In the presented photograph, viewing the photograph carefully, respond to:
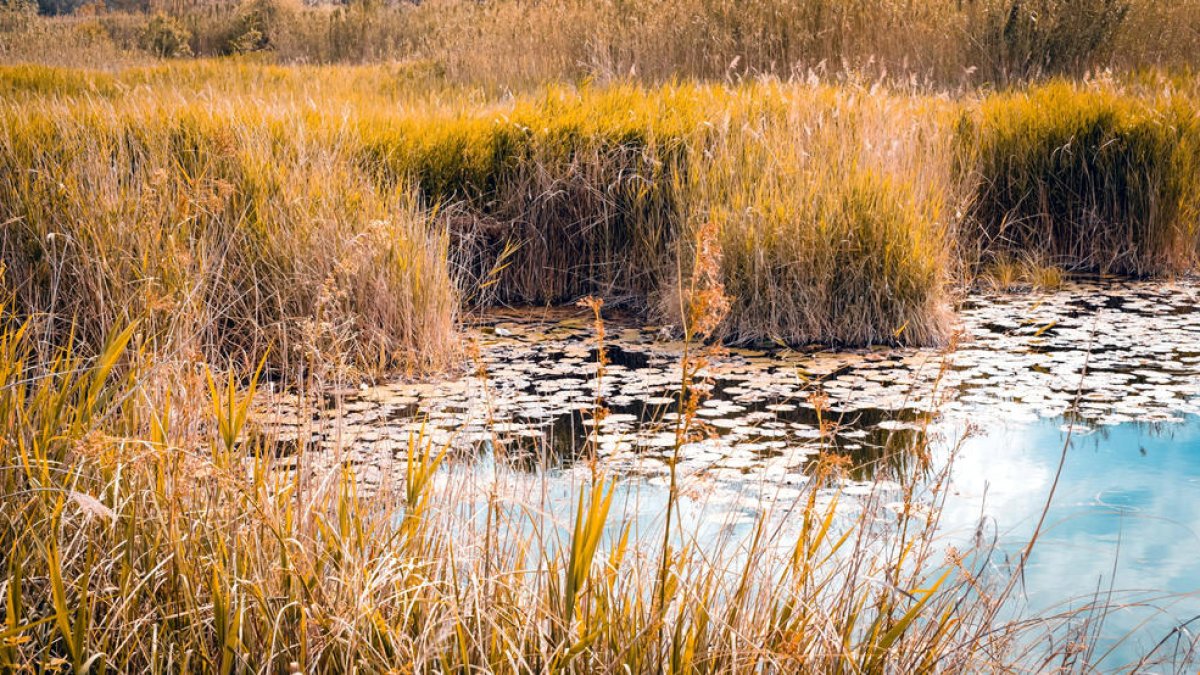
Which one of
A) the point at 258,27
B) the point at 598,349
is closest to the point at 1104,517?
the point at 598,349

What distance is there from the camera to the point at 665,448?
386cm

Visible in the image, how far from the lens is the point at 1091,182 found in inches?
271

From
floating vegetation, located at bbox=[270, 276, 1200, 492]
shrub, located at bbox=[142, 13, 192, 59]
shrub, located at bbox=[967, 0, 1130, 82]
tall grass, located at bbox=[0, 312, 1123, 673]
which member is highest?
shrub, located at bbox=[142, 13, 192, 59]

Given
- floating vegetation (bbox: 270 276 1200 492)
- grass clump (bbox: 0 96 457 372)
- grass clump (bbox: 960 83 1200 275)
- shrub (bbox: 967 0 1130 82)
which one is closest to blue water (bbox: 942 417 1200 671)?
floating vegetation (bbox: 270 276 1200 492)

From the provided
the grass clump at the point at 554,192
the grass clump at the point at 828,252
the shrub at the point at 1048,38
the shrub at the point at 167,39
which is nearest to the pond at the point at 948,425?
the grass clump at the point at 828,252

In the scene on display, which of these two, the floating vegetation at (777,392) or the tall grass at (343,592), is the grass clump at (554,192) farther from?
the tall grass at (343,592)

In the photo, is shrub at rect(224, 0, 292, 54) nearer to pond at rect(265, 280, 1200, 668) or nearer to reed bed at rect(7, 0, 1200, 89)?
reed bed at rect(7, 0, 1200, 89)

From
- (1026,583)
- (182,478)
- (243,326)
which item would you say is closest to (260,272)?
(243,326)

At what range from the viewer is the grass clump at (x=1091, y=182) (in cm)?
682

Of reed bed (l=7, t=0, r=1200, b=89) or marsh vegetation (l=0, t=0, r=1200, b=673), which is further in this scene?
reed bed (l=7, t=0, r=1200, b=89)

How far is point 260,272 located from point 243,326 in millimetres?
354

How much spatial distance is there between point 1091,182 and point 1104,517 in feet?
13.2

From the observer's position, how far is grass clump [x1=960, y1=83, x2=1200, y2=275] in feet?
22.4

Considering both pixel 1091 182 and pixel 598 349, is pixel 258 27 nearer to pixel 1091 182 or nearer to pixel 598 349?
pixel 1091 182
